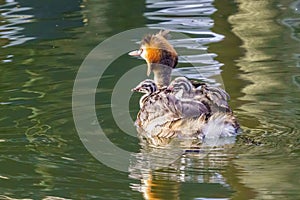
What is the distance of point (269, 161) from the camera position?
6.21 meters

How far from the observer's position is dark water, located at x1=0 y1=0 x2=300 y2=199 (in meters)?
5.92

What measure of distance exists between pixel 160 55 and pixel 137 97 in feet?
2.08

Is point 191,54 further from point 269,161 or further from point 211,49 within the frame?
point 269,161

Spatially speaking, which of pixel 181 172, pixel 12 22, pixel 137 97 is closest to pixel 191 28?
pixel 12 22

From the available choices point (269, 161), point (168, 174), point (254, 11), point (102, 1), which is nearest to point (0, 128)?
point (168, 174)

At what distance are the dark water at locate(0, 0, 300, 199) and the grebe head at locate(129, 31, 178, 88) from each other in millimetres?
400

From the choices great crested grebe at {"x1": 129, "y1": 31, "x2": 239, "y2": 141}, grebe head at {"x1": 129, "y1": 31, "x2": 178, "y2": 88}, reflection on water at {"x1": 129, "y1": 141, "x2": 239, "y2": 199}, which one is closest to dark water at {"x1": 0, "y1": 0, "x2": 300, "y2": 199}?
reflection on water at {"x1": 129, "y1": 141, "x2": 239, "y2": 199}

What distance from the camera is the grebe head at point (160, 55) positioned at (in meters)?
8.16

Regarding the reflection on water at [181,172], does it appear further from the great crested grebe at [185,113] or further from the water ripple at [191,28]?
the water ripple at [191,28]

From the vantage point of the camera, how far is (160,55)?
8203mm

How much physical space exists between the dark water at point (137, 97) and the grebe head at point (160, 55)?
400 mm

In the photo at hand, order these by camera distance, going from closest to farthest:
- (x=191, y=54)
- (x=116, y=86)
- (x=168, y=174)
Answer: (x=168, y=174)
(x=116, y=86)
(x=191, y=54)

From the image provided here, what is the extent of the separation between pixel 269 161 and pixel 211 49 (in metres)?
4.13

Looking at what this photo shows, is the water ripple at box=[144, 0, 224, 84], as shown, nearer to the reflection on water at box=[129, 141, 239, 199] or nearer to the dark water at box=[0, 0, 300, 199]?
the dark water at box=[0, 0, 300, 199]
